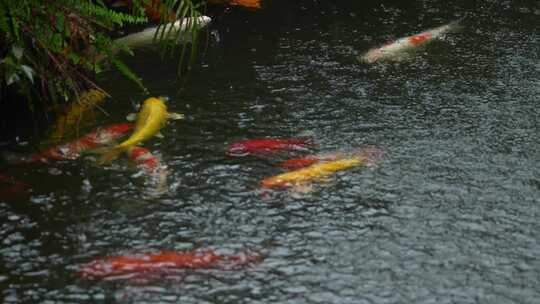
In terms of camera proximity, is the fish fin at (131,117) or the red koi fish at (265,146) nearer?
the red koi fish at (265,146)

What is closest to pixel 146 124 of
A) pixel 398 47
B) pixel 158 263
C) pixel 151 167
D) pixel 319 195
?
pixel 151 167

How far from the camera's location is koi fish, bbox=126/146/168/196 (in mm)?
4836

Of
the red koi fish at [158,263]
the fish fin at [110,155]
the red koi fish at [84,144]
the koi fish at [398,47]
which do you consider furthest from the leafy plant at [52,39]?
the koi fish at [398,47]

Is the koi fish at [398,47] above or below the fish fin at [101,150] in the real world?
below

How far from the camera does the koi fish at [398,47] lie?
7246 mm

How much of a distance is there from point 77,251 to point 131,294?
1.83 feet

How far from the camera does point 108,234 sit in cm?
430

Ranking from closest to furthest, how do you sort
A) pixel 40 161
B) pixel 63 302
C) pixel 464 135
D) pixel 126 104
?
pixel 63 302 → pixel 40 161 → pixel 464 135 → pixel 126 104

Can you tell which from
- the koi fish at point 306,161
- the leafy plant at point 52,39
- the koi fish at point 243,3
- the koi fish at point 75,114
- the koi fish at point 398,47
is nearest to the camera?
the leafy plant at point 52,39

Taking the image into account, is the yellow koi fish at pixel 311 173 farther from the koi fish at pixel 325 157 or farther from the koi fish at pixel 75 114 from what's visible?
the koi fish at pixel 75 114

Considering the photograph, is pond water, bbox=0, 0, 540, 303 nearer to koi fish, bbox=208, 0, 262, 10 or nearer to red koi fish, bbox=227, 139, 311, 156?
red koi fish, bbox=227, 139, 311, 156

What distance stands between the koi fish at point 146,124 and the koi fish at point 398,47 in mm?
2103

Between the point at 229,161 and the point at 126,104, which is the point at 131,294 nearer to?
the point at 229,161

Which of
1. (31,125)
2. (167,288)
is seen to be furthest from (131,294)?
(31,125)
